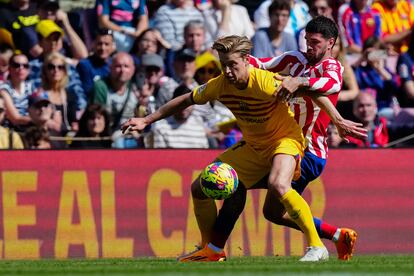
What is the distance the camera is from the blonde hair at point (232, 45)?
30.5ft

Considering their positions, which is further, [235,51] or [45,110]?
[45,110]

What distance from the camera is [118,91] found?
14.3 m

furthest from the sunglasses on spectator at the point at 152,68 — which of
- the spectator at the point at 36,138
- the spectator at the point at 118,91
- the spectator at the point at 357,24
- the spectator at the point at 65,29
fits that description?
the spectator at the point at 357,24

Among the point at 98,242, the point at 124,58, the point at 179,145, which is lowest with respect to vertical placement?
A: the point at 98,242

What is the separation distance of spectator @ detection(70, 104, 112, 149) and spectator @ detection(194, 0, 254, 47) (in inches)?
98.4

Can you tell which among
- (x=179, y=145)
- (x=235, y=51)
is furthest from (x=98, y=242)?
(x=235, y=51)

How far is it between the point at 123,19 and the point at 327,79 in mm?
6486

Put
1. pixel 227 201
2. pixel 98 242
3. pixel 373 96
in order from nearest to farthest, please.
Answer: pixel 227 201
pixel 98 242
pixel 373 96

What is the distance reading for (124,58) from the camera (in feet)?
47.1

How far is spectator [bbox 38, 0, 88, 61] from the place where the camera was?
15016 mm

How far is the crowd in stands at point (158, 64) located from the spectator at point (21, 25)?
13mm

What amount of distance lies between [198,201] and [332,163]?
3433mm

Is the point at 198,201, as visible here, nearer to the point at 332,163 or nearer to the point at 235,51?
the point at 235,51

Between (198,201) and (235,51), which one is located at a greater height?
(235,51)
